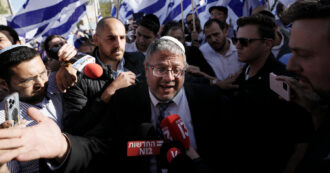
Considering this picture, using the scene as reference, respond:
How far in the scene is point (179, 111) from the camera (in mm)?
1883

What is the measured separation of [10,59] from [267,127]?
7.32 ft

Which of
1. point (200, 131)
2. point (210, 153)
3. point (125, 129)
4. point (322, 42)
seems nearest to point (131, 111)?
point (125, 129)

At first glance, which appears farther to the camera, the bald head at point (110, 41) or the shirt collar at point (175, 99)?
the bald head at point (110, 41)

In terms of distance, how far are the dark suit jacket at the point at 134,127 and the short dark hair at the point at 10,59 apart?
A: 81cm

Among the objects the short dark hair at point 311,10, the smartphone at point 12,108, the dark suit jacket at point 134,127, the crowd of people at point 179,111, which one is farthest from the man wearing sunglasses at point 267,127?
the smartphone at point 12,108

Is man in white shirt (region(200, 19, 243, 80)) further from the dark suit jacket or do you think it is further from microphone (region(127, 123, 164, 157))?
microphone (region(127, 123, 164, 157))

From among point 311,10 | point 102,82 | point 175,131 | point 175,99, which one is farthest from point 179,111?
point 311,10

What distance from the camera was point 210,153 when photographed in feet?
5.70

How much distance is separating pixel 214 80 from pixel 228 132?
1164 mm

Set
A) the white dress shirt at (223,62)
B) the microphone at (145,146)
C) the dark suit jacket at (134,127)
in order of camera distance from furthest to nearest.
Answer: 1. the white dress shirt at (223,62)
2. the dark suit jacket at (134,127)
3. the microphone at (145,146)

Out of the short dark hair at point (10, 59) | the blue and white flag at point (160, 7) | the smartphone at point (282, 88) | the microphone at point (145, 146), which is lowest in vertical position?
the microphone at point (145, 146)

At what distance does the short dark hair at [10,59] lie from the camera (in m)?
1.81

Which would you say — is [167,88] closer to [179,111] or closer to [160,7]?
[179,111]

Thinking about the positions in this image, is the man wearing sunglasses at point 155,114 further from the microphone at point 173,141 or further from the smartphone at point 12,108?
the smartphone at point 12,108
